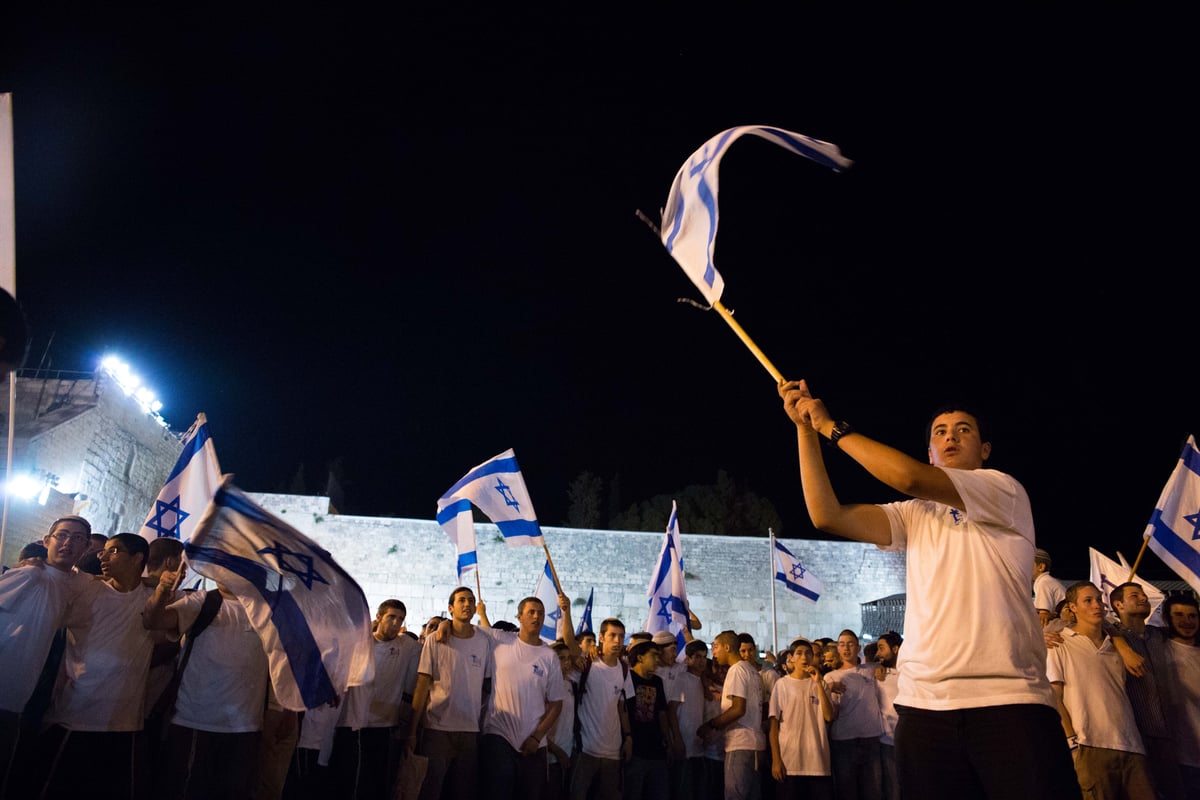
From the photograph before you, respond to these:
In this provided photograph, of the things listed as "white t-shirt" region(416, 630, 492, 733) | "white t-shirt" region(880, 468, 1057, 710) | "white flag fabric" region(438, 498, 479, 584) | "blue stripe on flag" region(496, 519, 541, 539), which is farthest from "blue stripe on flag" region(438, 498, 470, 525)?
"white t-shirt" region(880, 468, 1057, 710)

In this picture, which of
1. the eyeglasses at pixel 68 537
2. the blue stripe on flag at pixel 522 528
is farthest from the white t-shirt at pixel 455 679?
the eyeglasses at pixel 68 537

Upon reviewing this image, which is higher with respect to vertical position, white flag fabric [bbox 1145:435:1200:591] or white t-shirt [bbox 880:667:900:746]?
white flag fabric [bbox 1145:435:1200:591]

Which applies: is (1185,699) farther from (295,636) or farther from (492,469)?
(492,469)

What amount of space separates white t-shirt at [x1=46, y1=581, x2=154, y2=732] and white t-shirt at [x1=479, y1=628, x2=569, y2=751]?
9.46 feet

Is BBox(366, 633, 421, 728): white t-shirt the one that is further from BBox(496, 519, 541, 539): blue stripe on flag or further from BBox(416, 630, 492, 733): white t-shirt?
BBox(496, 519, 541, 539): blue stripe on flag

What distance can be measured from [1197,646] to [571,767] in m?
5.26

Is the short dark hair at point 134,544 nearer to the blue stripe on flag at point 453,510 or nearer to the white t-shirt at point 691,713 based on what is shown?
the blue stripe on flag at point 453,510

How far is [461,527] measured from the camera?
8.64m

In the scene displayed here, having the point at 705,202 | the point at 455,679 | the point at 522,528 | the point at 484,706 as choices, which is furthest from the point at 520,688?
the point at 705,202

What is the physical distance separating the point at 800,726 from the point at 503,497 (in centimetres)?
378

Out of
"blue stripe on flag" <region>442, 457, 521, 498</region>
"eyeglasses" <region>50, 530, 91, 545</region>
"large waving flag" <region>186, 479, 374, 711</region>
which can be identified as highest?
"blue stripe on flag" <region>442, 457, 521, 498</region>

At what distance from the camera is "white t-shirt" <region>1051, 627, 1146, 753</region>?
4.95 meters

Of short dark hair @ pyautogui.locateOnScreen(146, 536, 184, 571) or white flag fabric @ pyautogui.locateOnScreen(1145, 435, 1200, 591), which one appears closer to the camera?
short dark hair @ pyautogui.locateOnScreen(146, 536, 184, 571)

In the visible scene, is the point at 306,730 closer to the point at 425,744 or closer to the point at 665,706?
the point at 425,744
